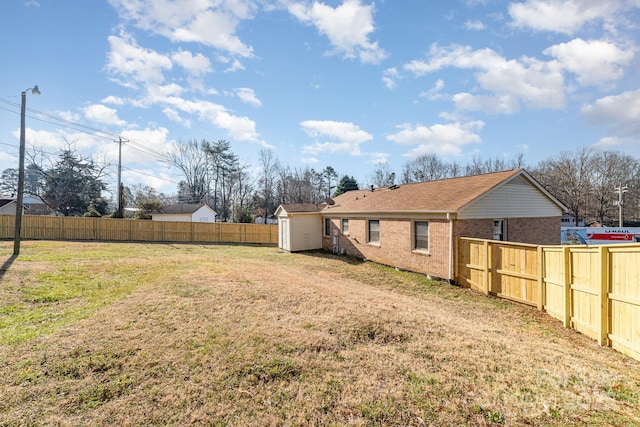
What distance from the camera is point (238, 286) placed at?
8.14 metres

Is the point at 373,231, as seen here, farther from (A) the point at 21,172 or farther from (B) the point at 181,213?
(B) the point at 181,213

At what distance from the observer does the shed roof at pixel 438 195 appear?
11.6 m

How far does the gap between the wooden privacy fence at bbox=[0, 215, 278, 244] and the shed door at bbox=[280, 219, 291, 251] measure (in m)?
4.66

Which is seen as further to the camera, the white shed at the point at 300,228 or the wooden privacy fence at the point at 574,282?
the white shed at the point at 300,228

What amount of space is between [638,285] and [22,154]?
21542 millimetres

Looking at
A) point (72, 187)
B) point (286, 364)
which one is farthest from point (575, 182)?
point (72, 187)

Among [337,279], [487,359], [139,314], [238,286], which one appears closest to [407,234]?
[337,279]

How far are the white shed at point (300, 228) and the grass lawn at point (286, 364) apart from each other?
38.3 ft

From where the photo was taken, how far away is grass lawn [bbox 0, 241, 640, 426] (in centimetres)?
308

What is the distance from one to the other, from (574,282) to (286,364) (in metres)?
6.30

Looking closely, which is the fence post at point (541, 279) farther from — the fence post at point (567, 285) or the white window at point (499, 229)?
the white window at point (499, 229)

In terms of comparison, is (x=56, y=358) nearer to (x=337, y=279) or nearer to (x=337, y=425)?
(x=337, y=425)

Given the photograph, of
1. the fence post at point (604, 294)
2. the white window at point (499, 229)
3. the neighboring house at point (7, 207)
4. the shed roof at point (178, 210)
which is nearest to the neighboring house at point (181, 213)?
the shed roof at point (178, 210)

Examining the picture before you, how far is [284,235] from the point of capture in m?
20.3
